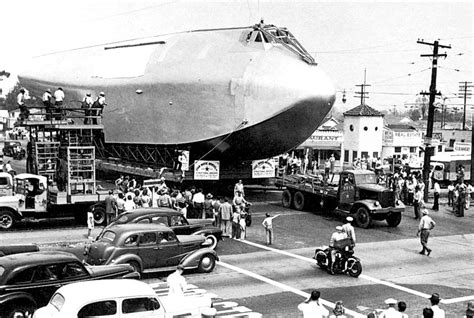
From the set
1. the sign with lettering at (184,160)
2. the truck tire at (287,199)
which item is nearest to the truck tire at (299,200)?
the truck tire at (287,199)

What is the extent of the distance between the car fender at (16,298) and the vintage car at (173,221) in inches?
229

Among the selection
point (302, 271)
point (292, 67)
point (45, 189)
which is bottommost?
point (302, 271)

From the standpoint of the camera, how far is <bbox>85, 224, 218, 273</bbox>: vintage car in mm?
15570

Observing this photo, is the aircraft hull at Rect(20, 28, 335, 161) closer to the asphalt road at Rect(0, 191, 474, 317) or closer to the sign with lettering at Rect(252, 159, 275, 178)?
the sign with lettering at Rect(252, 159, 275, 178)

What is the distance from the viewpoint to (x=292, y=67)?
89.8 feet

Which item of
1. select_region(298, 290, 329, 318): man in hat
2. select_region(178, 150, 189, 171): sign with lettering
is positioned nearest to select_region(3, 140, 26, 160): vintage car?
select_region(178, 150, 189, 171): sign with lettering

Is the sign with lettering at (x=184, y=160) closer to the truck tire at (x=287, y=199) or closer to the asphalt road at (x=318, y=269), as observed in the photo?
the truck tire at (x=287, y=199)

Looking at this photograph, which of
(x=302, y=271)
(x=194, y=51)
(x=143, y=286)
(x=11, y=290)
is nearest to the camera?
(x=143, y=286)

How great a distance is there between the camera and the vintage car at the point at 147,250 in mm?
15570

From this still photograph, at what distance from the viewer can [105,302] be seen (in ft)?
34.0

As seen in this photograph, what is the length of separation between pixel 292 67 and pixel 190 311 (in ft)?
57.1

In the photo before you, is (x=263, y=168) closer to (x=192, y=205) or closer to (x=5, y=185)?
(x=192, y=205)

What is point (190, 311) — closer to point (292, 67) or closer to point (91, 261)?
point (91, 261)

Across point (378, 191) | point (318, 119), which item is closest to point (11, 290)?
point (378, 191)
